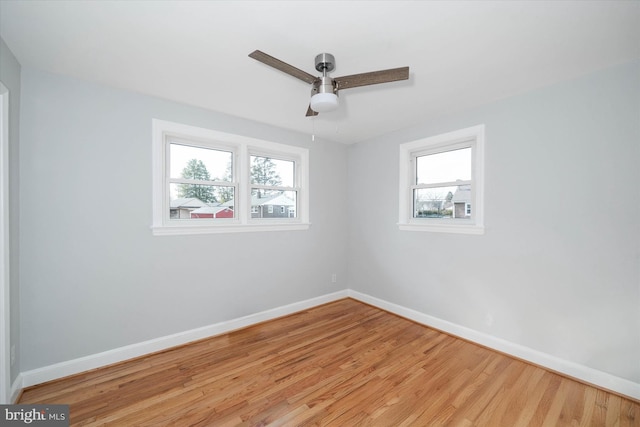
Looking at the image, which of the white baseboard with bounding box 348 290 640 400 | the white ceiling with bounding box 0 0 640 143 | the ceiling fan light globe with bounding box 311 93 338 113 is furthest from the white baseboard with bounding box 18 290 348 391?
the ceiling fan light globe with bounding box 311 93 338 113

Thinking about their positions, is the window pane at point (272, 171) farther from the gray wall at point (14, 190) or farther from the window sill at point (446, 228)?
the gray wall at point (14, 190)

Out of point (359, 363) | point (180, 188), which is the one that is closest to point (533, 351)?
point (359, 363)

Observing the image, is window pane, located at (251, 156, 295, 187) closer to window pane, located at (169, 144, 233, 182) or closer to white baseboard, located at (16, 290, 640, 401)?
window pane, located at (169, 144, 233, 182)

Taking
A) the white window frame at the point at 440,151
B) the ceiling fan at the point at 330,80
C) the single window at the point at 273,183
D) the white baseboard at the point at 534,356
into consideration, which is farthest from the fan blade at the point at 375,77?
the white baseboard at the point at 534,356

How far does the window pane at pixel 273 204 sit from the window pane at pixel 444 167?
1.78m

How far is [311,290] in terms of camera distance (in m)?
3.81

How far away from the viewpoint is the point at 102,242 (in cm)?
232

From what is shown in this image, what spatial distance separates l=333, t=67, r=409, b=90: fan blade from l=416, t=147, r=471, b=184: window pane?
1729mm

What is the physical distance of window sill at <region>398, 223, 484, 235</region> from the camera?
277 cm

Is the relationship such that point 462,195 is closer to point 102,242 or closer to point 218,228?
point 218,228

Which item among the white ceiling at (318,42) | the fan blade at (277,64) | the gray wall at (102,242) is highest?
the white ceiling at (318,42)

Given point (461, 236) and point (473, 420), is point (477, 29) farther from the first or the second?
point (473, 420)

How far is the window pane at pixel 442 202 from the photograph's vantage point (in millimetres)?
2973

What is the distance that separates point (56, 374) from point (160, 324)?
77 cm
